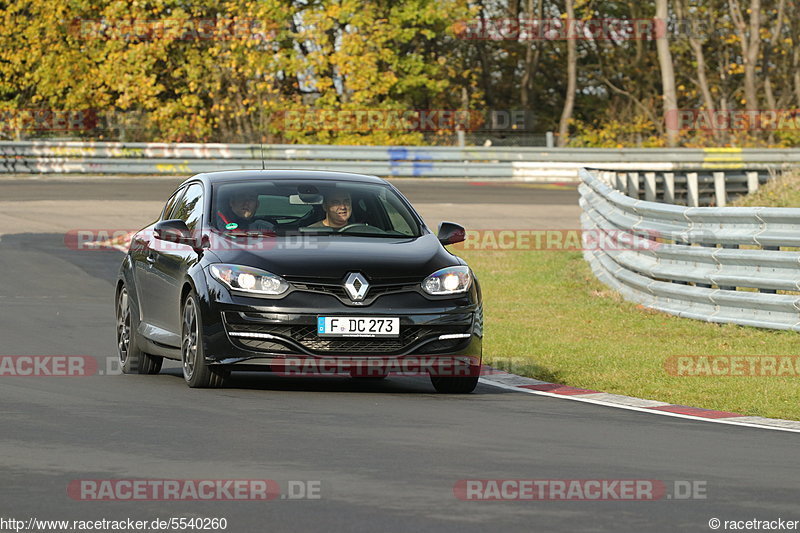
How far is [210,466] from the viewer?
745cm

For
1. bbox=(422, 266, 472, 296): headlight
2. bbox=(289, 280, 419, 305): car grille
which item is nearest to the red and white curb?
bbox=(422, 266, 472, 296): headlight

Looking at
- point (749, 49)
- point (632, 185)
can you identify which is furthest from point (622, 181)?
point (749, 49)

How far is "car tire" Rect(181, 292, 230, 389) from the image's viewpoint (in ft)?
34.5

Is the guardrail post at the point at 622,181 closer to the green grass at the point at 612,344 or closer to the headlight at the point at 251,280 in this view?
the green grass at the point at 612,344

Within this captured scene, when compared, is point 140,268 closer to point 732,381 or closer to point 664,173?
point 732,381

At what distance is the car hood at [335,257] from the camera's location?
1035cm

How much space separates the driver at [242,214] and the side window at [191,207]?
224mm

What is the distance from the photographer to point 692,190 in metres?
26.1

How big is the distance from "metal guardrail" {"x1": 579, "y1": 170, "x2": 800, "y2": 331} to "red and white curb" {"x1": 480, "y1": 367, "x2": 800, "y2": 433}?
3.11 m

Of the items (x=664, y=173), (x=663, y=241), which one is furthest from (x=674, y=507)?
(x=664, y=173)

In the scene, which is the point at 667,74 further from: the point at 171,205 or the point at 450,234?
the point at 450,234

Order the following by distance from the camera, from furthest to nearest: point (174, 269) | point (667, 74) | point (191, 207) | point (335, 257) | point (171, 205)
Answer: point (667, 74) < point (171, 205) < point (191, 207) < point (174, 269) < point (335, 257)

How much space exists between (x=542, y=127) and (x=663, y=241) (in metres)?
35.8

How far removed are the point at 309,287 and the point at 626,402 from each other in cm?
226
